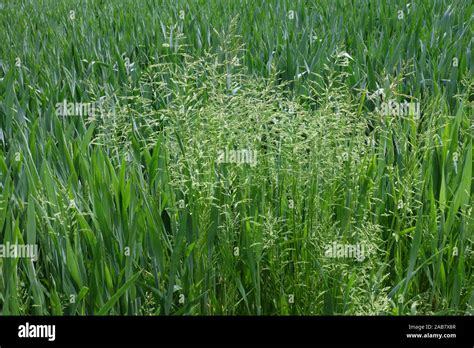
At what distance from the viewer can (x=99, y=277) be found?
4.87 feet

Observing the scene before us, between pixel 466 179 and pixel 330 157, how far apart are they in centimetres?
41

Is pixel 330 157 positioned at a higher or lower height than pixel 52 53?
lower

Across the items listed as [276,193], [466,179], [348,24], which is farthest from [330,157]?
[348,24]

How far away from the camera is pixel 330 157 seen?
5.22 ft

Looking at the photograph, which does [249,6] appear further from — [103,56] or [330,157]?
[330,157]

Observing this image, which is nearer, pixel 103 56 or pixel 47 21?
pixel 103 56

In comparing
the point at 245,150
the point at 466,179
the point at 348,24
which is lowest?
the point at 466,179
